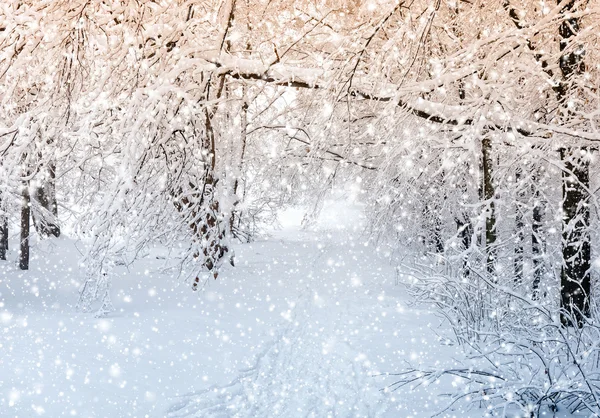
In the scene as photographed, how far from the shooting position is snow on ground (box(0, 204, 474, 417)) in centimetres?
455

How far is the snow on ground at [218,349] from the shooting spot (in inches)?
179

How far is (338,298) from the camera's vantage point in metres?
10.3

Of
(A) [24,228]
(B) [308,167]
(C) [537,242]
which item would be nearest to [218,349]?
(B) [308,167]

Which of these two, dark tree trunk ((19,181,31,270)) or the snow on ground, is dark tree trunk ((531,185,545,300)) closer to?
the snow on ground

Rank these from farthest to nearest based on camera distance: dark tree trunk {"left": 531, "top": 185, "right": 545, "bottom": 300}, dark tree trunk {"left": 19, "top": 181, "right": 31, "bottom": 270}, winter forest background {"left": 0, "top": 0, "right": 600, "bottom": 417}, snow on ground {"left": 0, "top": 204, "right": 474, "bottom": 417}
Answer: dark tree trunk {"left": 19, "top": 181, "right": 31, "bottom": 270} → dark tree trunk {"left": 531, "top": 185, "right": 545, "bottom": 300} → snow on ground {"left": 0, "top": 204, "right": 474, "bottom": 417} → winter forest background {"left": 0, "top": 0, "right": 600, "bottom": 417}

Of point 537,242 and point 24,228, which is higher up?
point 24,228

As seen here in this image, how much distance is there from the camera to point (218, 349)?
6375mm

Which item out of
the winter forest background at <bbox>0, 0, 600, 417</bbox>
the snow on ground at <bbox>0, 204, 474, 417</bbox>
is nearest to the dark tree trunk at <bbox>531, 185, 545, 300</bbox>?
the winter forest background at <bbox>0, 0, 600, 417</bbox>

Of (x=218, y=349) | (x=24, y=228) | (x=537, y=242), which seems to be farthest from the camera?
(x=24, y=228)

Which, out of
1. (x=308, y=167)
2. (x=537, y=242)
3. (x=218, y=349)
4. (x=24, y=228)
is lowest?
(x=218, y=349)

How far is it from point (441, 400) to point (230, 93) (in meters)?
8.49

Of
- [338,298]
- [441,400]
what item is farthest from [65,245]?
[441,400]

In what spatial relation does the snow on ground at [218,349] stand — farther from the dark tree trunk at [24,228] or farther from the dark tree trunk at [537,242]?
the dark tree trunk at [24,228]

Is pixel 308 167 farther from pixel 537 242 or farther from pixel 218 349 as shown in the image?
pixel 537 242
